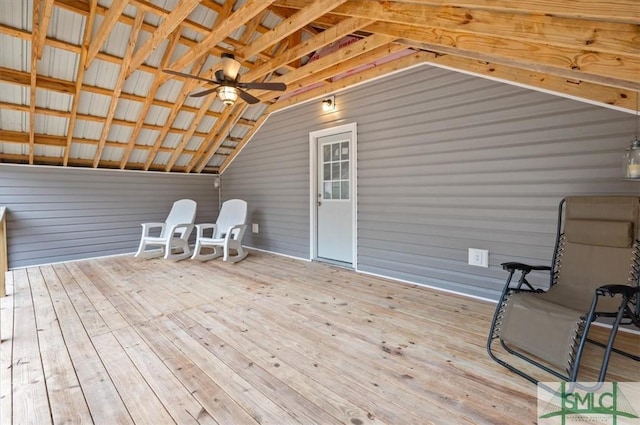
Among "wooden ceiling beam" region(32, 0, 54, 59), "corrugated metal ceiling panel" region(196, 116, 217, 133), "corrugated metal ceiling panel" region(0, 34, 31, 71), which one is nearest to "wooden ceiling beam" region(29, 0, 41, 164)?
"wooden ceiling beam" region(32, 0, 54, 59)

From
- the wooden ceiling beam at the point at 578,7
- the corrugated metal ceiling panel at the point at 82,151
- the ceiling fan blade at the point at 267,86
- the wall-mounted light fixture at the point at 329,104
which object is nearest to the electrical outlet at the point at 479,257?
the wooden ceiling beam at the point at 578,7

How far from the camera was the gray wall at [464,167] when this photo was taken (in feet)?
8.36

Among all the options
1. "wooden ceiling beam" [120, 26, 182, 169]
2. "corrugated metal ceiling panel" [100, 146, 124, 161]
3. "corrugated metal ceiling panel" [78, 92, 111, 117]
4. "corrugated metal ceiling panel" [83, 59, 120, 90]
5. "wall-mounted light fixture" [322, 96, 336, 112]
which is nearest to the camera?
"wooden ceiling beam" [120, 26, 182, 169]

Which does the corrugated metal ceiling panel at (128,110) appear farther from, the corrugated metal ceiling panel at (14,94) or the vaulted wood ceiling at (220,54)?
the corrugated metal ceiling panel at (14,94)

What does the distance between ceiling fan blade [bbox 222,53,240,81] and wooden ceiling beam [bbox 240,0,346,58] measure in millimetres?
Answer: 617

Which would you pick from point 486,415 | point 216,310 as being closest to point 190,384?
point 216,310

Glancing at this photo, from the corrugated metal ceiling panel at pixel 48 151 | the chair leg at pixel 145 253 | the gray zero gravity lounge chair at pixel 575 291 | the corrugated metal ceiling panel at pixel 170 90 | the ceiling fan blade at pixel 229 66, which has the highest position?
the corrugated metal ceiling panel at pixel 170 90

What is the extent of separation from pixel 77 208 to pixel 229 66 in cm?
427

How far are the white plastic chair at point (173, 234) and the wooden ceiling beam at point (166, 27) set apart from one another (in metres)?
2.45

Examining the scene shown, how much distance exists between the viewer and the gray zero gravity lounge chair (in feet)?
5.26

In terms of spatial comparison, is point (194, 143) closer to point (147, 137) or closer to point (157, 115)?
point (147, 137)

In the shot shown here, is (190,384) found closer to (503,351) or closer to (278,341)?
(278,341)

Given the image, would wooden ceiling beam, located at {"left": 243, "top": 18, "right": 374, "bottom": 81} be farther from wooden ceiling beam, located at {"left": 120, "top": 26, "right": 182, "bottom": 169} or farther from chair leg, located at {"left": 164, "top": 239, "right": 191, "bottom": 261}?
chair leg, located at {"left": 164, "top": 239, "right": 191, "bottom": 261}

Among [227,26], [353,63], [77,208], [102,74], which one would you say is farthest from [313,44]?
[77,208]
